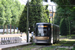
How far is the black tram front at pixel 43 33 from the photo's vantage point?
26.9 m

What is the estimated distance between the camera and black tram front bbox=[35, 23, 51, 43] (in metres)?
26.9

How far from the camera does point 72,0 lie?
92.0ft

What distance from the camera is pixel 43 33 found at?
27109 mm

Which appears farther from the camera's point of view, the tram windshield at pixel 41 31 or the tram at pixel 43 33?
the tram windshield at pixel 41 31

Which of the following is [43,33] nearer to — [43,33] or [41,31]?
[43,33]

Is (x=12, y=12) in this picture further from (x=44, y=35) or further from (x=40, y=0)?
(x=44, y=35)

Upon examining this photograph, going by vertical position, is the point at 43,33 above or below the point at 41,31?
below

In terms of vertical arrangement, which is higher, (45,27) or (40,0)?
(40,0)

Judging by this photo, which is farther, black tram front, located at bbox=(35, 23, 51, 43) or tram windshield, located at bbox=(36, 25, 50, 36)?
tram windshield, located at bbox=(36, 25, 50, 36)

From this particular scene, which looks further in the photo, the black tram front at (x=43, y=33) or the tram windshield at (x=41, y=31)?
the tram windshield at (x=41, y=31)

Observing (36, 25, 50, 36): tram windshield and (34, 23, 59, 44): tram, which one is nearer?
(34, 23, 59, 44): tram

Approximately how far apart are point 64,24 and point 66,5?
4602cm

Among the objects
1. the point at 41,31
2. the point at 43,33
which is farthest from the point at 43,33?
the point at 41,31

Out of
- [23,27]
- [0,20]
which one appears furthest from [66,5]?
[0,20]
